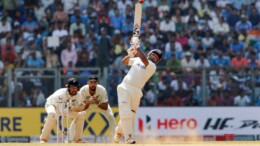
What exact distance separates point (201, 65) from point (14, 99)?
5.56m

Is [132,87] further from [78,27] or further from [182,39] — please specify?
[78,27]

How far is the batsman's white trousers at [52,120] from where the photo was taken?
1998 cm

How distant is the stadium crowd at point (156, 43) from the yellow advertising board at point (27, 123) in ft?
0.81

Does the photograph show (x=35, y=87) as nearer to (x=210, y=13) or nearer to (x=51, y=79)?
(x=51, y=79)

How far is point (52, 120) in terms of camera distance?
1998 cm

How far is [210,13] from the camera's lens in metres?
29.0

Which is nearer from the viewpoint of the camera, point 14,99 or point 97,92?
point 97,92

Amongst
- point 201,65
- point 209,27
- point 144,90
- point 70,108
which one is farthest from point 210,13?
point 70,108

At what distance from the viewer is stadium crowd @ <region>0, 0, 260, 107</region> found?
24859 millimetres

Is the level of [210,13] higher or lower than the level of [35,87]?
higher

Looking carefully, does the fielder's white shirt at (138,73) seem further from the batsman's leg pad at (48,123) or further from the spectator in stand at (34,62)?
the spectator in stand at (34,62)

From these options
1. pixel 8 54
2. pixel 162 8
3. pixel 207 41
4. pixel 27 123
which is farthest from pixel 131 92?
pixel 162 8

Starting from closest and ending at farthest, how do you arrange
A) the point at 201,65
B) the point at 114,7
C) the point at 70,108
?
the point at 70,108, the point at 201,65, the point at 114,7

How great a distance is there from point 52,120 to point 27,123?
16.0 feet
